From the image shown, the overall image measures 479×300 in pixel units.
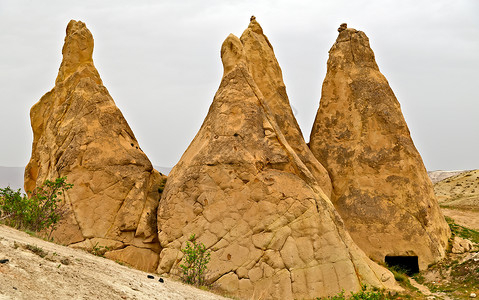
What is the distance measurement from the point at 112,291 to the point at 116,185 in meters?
7.60

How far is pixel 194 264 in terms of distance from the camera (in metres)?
12.2

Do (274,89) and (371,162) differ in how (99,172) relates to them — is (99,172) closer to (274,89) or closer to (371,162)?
(274,89)

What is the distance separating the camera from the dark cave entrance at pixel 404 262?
16.4 m

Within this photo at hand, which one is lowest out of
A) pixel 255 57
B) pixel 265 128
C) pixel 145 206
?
pixel 145 206

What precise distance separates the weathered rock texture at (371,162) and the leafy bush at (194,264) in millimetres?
6306

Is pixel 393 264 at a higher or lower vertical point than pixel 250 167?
lower

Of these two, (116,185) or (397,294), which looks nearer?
(397,294)

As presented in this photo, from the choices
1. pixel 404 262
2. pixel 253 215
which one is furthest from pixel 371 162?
pixel 253 215

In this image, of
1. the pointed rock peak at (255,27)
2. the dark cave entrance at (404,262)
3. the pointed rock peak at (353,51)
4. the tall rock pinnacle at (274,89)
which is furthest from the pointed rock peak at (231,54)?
the dark cave entrance at (404,262)

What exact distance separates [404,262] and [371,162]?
3.59m

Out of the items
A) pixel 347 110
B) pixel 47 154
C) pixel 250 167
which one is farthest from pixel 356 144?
pixel 47 154

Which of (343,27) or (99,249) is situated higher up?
(343,27)

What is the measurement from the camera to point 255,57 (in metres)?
A: 18.3

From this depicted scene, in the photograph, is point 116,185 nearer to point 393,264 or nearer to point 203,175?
point 203,175
